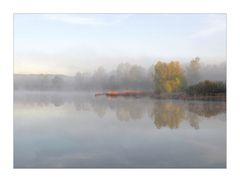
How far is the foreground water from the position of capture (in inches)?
168

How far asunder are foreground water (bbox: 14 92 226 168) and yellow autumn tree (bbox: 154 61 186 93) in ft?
0.43

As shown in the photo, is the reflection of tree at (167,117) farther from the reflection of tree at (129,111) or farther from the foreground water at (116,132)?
the reflection of tree at (129,111)

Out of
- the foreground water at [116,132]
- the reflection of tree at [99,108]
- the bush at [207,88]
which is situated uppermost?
the bush at [207,88]

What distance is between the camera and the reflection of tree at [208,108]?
4.32 m

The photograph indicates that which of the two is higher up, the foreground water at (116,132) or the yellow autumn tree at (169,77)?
the yellow autumn tree at (169,77)

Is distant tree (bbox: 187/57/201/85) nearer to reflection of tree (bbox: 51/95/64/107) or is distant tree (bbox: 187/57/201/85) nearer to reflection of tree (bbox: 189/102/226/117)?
reflection of tree (bbox: 189/102/226/117)

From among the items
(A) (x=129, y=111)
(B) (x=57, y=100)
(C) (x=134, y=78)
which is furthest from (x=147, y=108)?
(B) (x=57, y=100)

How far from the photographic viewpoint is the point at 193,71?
14.1ft

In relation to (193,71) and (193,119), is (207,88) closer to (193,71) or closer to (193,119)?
(193,71)

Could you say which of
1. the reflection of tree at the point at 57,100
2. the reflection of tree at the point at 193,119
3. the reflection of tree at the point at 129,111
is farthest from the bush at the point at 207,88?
the reflection of tree at the point at 57,100

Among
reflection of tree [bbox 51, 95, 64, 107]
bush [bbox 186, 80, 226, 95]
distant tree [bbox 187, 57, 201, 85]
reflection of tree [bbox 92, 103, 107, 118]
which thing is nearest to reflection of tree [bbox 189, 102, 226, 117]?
bush [bbox 186, 80, 226, 95]
